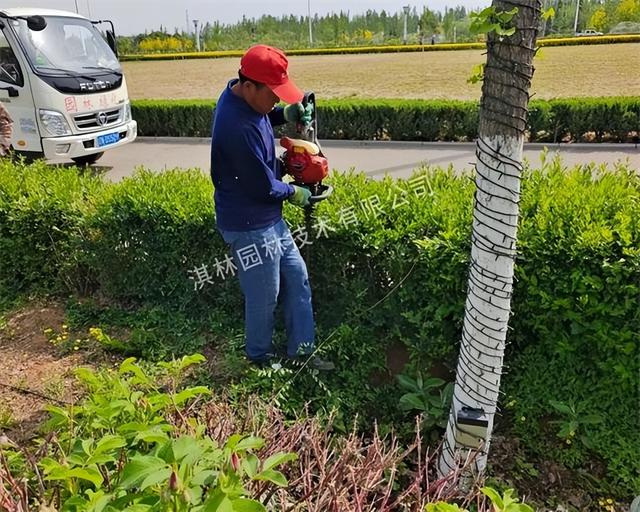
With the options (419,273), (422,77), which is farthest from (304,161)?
(422,77)

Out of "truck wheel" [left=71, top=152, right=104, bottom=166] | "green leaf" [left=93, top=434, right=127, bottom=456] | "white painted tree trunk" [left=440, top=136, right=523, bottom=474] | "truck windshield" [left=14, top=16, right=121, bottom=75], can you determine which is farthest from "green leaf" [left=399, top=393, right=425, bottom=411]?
"truck wheel" [left=71, top=152, right=104, bottom=166]

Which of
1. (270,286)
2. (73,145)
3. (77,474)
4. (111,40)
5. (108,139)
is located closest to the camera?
(77,474)

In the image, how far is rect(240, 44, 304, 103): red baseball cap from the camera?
2.60m

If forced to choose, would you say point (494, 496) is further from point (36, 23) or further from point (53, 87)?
point (36, 23)

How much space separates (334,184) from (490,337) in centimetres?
183

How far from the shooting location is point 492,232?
2014 millimetres

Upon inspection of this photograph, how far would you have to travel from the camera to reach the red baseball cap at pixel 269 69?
260cm

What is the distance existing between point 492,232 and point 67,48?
29.7ft

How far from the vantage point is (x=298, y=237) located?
330 cm

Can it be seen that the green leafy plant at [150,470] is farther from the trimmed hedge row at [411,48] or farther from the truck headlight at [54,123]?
the trimmed hedge row at [411,48]

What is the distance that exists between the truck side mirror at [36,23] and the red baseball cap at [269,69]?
7.63 metres

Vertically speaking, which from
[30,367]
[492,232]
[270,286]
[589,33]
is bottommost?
[30,367]

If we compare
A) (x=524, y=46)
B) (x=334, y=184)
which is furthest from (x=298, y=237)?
(x=524, y=46)

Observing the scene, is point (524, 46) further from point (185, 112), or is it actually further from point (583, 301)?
point (185, 112)
